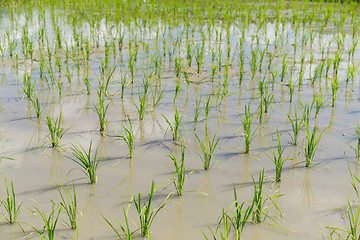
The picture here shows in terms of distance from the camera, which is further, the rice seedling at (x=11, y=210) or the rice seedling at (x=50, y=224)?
the rice seedling at (x=11, y=210)

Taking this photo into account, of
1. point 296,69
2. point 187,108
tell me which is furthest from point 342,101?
point 187,108

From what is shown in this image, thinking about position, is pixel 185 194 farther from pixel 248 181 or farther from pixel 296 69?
pixel 296 69

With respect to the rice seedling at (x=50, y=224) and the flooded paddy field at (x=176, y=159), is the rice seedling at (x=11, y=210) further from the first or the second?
the rice seedling at (x=50, y=224)

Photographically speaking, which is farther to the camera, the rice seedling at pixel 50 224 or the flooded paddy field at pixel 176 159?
the flooded paddy field at pixel 176 159

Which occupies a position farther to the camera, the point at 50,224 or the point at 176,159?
the point at 176,159

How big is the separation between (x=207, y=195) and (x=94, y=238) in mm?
672

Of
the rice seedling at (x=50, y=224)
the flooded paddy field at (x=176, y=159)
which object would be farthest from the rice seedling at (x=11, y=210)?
the rice seedling at (x=50, y=224)

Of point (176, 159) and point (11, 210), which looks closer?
point (11, 210)

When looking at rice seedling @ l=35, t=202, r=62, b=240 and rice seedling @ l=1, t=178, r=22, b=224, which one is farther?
rice seedling @ l=1, t=178, r=22, b=224

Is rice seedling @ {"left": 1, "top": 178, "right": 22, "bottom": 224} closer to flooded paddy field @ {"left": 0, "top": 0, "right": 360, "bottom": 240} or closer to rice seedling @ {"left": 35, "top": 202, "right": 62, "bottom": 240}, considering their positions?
flooded paddy field @ {"left": 0, "top": 0, "right": 360, "bottom": 240}

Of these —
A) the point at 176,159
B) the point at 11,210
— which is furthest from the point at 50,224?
the point at 176,159

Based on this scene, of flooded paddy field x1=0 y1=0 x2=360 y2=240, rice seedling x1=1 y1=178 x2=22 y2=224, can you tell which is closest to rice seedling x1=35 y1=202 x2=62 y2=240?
flooded paddy field x1=0 y1=0 x2=360 y2=240

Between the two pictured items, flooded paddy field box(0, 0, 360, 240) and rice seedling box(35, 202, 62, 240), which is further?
flooded paddy field box(0, 0, 360, 240)

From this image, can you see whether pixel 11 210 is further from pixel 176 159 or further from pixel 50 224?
pixel 176 159
